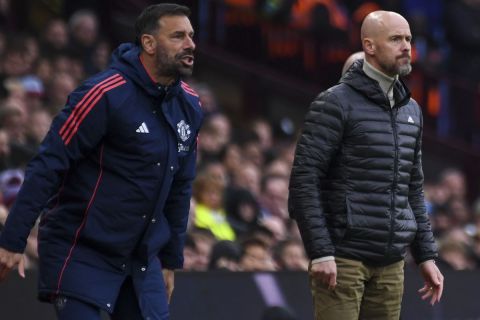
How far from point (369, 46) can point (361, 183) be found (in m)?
0.67

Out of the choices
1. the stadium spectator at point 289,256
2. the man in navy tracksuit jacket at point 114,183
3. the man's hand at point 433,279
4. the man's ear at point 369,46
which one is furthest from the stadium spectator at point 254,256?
the man in navy tracksuit jacket at point 114,183

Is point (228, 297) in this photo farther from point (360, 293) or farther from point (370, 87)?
point (370, 87)

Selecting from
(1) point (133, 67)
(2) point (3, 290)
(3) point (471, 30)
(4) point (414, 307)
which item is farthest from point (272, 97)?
(1) point (133, 67)

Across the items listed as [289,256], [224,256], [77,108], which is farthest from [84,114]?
[289,256]

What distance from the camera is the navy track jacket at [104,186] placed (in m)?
6.10

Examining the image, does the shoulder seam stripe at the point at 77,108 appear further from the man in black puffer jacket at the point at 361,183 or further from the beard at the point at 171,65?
the man in black puffer jacket at the point at 361,183

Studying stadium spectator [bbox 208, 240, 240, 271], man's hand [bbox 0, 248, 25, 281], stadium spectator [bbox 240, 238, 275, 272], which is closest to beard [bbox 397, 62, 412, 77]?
man's hand [bbox 0, 248, 25, 281]

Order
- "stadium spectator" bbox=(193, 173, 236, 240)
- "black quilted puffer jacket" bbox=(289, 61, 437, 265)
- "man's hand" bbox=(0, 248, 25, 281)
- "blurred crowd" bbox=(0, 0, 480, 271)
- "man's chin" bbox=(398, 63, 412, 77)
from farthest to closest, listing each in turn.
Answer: "stadium spectator" bbox=(193, 173, 236, 240) < "blurred crowd" bbox=(0, 0, 480, 271) < "man's chin" bbox=(398, 63, 412, 77) < "black quilted puffer jacket" bbox=(289, 61, 437, 265) < "man's hand" bbox=(0, 248, 25, 281)

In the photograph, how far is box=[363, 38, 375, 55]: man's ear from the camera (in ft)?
22.1

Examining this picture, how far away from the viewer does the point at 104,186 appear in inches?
244

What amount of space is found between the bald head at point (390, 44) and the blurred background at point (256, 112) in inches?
95.2

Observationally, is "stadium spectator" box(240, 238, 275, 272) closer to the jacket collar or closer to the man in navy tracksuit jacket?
the jacket collar

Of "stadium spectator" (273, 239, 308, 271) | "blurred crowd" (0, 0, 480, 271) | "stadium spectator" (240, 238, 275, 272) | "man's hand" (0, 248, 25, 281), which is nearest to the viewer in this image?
"man's hand" (0, 248, 25, 281)

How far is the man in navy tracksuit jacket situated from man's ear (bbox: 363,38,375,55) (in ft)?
3.02
